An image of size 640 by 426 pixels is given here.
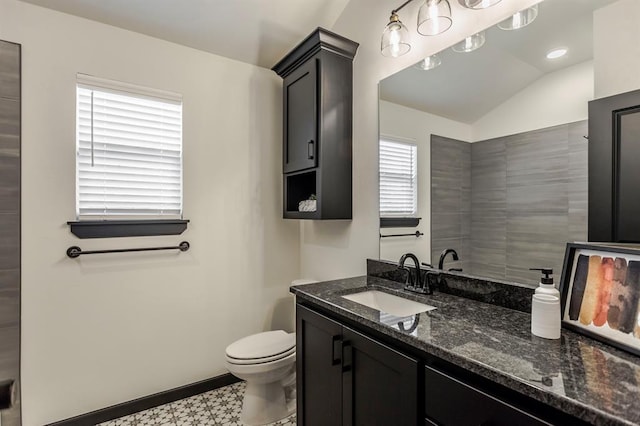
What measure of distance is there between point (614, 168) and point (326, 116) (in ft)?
4.58

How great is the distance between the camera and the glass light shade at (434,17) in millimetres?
1461

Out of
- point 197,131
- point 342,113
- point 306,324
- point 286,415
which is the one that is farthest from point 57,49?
point 286,415

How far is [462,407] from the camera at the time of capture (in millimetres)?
858

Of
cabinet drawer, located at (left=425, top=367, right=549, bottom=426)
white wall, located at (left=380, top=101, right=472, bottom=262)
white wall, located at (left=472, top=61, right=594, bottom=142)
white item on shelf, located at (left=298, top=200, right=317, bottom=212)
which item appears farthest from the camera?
white item on shelf, located at (left=298, top=200, right=317, bottom=212)

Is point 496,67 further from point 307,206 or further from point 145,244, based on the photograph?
point 145,244

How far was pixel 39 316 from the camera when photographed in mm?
1778

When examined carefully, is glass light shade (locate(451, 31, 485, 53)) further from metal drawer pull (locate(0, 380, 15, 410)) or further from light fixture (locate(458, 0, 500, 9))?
metal drawer pull (locate(0, 380, 15, 410))

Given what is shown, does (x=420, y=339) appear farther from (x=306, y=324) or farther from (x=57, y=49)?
(x=57, y=49)

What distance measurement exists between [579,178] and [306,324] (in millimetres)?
1281

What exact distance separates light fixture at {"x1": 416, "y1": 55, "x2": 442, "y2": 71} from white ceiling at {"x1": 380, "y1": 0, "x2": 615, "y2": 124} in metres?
0.02

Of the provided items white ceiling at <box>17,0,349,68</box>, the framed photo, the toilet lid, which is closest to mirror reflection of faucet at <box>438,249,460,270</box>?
the framed photo

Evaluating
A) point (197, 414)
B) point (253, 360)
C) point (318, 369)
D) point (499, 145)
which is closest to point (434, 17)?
point (499, 145)

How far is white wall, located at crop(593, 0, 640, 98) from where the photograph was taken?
3.35ft

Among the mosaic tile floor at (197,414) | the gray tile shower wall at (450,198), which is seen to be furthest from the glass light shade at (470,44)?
the mosaic tile floor at (197,414)
